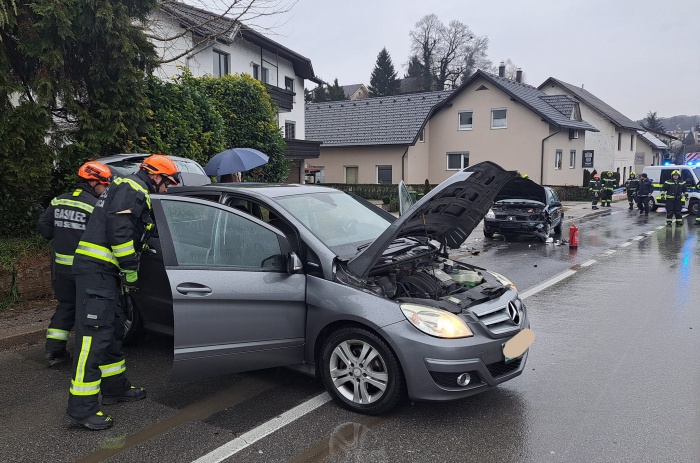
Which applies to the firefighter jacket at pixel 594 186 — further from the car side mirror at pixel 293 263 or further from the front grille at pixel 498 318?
the car side mirror at pixel 293 263

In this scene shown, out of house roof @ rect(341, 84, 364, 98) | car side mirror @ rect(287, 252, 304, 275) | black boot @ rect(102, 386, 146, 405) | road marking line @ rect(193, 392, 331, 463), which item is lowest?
road marking line @ rect(193, 392, 331, 463)

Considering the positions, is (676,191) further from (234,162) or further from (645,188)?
(234,162)

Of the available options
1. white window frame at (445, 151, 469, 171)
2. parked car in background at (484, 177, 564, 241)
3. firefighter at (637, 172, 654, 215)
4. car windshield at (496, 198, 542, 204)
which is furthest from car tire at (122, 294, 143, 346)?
white window frame at (445, 151, 469, 171)

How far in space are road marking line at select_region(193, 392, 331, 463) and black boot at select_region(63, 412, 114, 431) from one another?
87cm

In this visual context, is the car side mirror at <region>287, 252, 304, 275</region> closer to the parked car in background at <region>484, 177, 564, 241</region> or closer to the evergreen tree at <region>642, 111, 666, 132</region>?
the parked car in background at <region>484, 177, 564, 241</region>

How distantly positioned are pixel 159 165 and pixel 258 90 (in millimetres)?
8759

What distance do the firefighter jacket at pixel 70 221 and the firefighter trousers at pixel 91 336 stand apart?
856 millimetres

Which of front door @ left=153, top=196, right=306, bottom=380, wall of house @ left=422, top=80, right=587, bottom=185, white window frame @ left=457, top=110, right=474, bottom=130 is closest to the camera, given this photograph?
front door @ left=153, top=196, right=306, bottom=380

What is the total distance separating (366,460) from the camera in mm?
3416

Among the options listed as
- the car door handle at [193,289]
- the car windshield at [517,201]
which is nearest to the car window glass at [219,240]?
the car door handle at [193,289]

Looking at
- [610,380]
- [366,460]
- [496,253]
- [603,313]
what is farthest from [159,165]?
[496,253]

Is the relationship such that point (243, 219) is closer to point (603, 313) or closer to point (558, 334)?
point (558, 334)

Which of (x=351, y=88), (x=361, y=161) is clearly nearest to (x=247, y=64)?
(x=361, y=161)

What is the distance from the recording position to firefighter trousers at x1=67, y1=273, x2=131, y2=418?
386 cm
